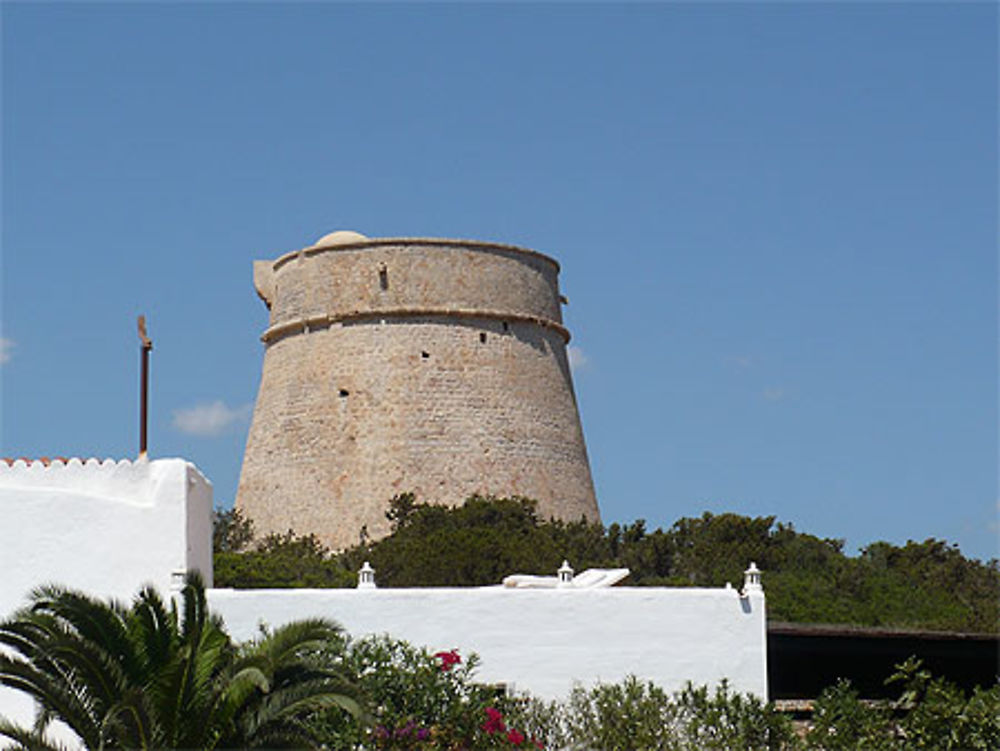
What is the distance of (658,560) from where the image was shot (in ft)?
111

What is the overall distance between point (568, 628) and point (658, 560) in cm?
1614

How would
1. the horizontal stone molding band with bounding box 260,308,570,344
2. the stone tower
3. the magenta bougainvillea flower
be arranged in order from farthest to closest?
the horizontal stone molding band with bounding box 260,308,570,344 → the stone tower → the magenta bougainvillea flower

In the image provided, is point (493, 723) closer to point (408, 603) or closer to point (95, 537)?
point (408, 603)

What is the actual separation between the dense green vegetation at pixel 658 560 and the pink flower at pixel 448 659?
30.8ft

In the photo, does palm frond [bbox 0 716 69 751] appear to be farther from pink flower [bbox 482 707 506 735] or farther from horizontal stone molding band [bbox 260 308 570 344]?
horizontal stone molding band [bbox 260 308 570 344]

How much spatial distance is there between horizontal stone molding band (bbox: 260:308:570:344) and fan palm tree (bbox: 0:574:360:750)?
938 inches

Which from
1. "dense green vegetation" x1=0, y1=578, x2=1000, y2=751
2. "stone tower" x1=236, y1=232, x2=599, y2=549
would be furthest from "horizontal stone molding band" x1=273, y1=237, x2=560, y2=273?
"dense green vegetation" x1=0, y1=578, x2=1000, y2=751

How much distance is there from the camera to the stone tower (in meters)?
36.8

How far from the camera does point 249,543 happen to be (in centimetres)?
3762

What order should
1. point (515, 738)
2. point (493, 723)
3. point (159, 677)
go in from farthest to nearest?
point (493, 723)
point (515, 738)
point (159, 677)

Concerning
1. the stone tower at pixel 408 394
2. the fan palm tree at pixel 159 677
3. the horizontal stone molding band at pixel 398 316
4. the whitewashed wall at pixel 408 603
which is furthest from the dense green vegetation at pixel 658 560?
the fan palm tree at pixel 159 677

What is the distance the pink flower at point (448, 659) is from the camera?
1709cm

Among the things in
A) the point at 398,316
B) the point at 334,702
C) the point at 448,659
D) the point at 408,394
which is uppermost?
the point at 398,316

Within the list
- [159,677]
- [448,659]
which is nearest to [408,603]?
[448,659]
